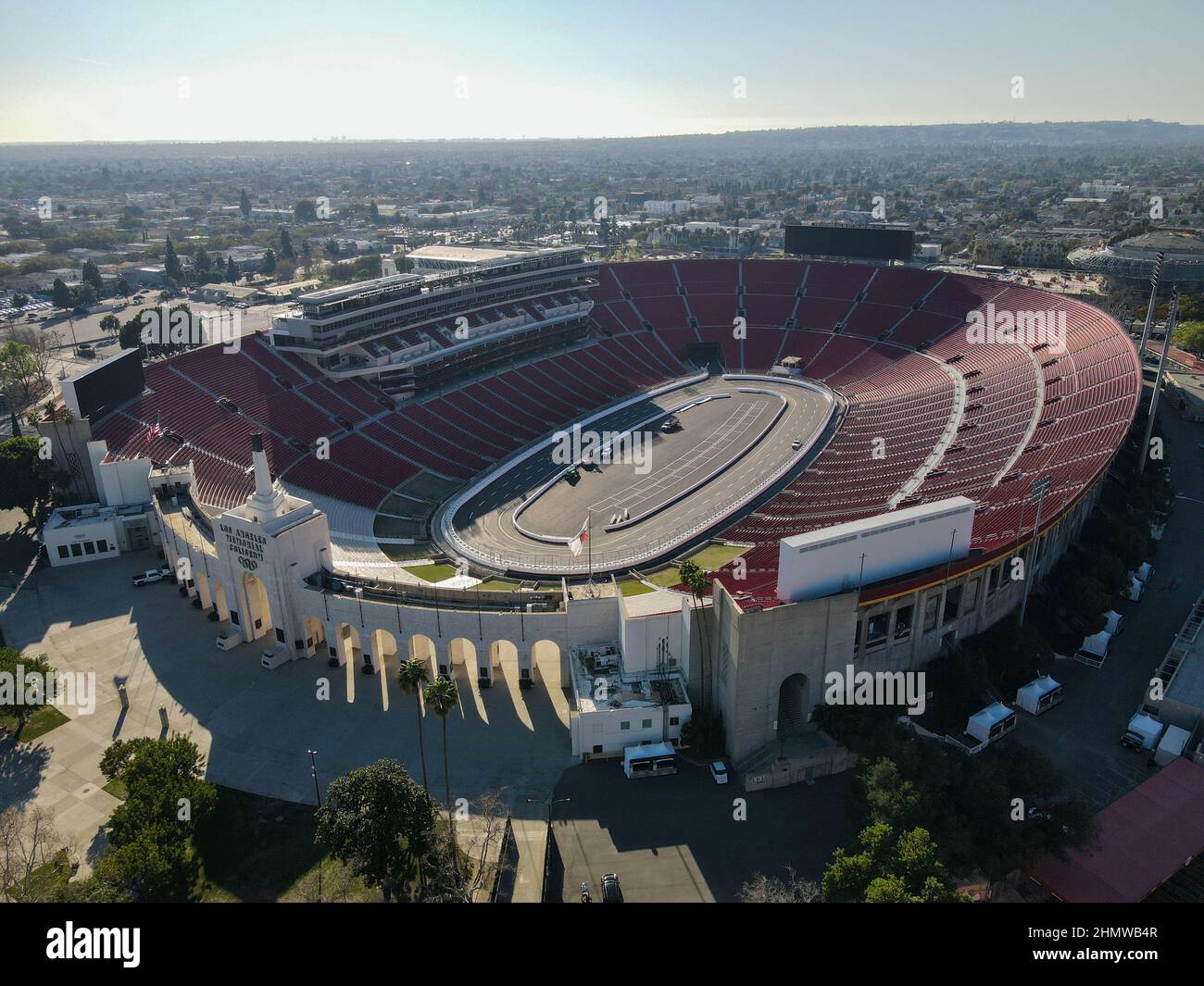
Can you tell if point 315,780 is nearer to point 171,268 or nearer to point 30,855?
point 30,855

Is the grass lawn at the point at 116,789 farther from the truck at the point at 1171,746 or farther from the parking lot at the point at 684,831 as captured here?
the truck at the point at 1171,746

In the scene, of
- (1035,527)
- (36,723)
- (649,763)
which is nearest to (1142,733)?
(1035,527)

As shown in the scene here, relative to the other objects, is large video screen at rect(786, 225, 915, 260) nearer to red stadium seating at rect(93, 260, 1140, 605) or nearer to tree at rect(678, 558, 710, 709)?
red stadium seating at rect(93, 260, 1140, 605)

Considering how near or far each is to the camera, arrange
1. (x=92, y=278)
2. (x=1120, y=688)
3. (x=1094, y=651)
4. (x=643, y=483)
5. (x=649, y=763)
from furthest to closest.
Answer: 1. (x=92, y=278)
2. (x=643, y=483)
3. (x=1094, y=651)
4. (x=1120, y=688)
5. (x=649, y=763)

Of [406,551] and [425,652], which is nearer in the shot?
[425,652]

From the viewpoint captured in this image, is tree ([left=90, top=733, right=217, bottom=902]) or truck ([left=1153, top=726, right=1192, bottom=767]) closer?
tree ([left=90, top=733, right=217, bottom=902])

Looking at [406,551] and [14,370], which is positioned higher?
[14,370]

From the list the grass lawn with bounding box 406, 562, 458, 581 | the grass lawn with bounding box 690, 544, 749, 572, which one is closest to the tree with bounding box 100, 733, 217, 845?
the grass lawn with bounding box 406, 562, 458, 581
